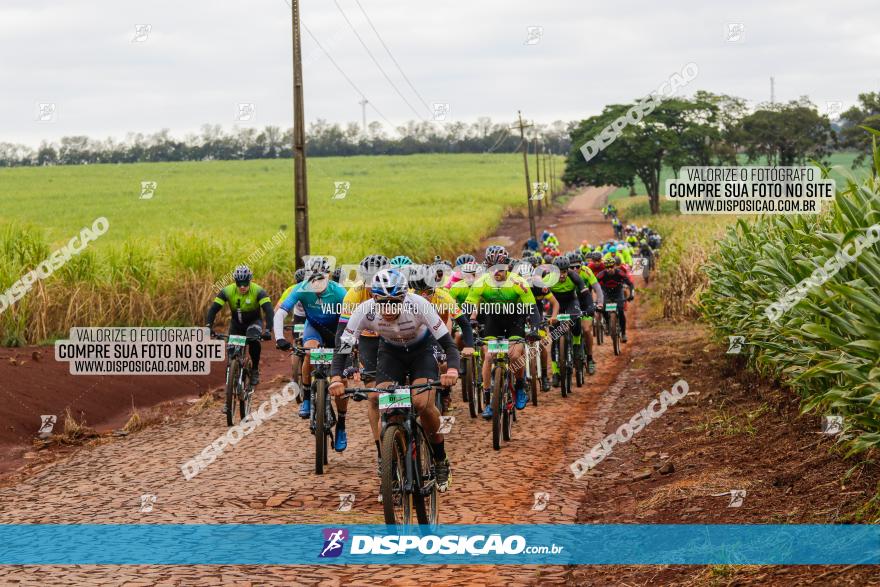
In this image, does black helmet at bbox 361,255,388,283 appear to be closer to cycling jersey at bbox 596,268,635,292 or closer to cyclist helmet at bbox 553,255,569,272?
cyclist helmet at bbox 553,255,569,272

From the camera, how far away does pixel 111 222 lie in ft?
159

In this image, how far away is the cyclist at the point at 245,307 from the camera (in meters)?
13.7

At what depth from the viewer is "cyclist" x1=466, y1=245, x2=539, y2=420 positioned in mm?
12688

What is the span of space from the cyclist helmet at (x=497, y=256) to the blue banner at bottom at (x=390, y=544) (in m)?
5.01

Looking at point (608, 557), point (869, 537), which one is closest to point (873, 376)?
point (869, 537)

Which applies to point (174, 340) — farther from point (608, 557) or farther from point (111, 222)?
point (111, 222)

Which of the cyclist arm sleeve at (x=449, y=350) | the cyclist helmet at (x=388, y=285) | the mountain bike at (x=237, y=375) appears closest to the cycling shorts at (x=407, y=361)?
the cyclist arm sleeve at (x=449, y=350)

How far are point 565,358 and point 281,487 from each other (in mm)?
6903

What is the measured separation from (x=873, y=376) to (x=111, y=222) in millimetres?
46271

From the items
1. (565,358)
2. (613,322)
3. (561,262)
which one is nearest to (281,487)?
(565,358)

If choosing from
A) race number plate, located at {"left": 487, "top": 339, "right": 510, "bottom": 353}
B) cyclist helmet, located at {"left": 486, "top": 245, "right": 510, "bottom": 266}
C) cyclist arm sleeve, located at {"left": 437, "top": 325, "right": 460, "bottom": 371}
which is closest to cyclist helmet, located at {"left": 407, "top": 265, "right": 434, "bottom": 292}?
race number plate, located at {"left": 487, "top": 339, "right": 510, "bottom": 353}

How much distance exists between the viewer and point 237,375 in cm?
1351

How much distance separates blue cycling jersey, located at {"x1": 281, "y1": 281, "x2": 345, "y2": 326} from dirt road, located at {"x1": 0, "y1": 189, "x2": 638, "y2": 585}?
158 centimetres

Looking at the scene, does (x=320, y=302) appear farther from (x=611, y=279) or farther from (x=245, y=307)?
(x=611, y=279)
